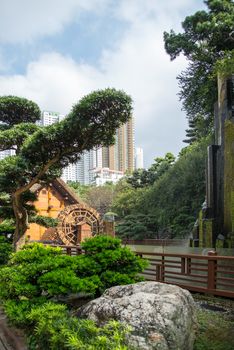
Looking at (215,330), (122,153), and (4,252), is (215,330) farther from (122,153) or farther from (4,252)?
(122,153)

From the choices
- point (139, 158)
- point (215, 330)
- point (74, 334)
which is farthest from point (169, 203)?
point (139, 158)

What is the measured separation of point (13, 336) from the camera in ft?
17.6

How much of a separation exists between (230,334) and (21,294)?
120 inches

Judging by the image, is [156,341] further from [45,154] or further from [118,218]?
[118,218]

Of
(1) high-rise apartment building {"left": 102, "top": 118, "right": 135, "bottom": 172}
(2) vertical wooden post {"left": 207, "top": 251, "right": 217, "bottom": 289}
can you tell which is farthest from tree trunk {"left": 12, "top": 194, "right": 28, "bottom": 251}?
(1) high-rise apartment building {"left": 102, "top": 118, "right": 135, "bottom": 172}

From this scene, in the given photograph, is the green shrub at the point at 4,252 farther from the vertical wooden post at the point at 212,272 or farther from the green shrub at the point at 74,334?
the green shrub at the point at 74,334

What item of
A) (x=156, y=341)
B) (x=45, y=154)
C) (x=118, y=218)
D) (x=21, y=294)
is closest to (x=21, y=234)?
(x=45, y=154)

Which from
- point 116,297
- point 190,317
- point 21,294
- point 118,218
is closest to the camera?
point 190,317

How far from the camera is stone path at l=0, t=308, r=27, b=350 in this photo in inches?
191

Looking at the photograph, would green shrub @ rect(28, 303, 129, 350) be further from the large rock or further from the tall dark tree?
the tall dark tree

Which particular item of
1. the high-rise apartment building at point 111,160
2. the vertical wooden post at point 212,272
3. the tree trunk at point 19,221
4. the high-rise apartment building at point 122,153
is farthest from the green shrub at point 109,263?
the high-rise apartment building at point 122,153

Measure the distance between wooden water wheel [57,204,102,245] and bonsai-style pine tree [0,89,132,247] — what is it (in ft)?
29.0

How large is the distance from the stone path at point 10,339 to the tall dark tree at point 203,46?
20.5 metres

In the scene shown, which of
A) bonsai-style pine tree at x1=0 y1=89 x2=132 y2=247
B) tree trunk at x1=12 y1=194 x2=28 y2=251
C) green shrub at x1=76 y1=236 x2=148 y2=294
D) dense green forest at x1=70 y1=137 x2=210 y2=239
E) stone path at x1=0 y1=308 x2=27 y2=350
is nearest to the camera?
stone path at x1=0 y1=308 x2=27 y2=350
